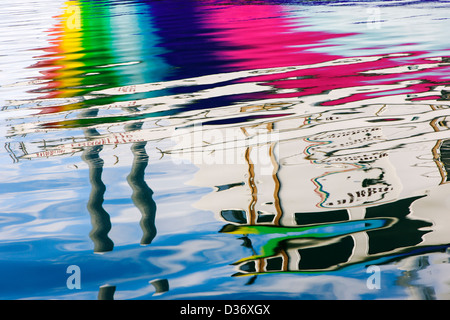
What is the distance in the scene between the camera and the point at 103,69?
4.63 m

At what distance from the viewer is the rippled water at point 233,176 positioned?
56.8 inches

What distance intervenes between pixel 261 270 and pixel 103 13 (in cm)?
967

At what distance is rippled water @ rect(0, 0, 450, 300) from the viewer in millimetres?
1443

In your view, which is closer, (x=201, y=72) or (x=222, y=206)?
(x=222, y=206)

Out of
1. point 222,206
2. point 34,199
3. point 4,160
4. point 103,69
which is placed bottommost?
point 222,206

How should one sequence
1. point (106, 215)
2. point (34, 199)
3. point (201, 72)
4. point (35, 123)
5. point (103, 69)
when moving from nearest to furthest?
point (106, 215) → point (34, 199) → point (35, 123) → point (201, 72) → point (103, 69)

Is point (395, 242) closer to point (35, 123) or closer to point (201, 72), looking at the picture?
point (35, 123)

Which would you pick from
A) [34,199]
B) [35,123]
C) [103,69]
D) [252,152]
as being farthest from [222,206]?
[103,69]

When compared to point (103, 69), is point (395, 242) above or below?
below

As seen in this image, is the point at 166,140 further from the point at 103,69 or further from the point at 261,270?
the point at 103,69

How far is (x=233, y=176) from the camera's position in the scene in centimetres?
212
